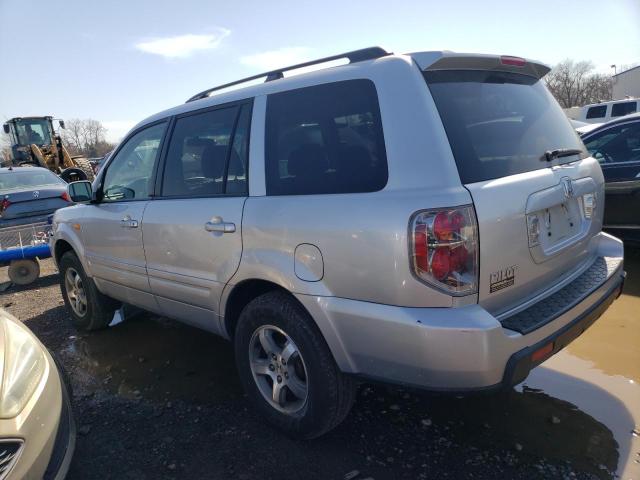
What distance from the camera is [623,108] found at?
16.8 metres

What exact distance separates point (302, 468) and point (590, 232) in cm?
212

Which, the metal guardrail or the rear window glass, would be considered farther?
the rear window glass

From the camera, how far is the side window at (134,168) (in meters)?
3.61

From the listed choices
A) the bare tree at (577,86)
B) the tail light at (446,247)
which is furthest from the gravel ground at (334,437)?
the bare tree at (577,86)

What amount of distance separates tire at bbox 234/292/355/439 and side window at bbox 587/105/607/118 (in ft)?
62.1

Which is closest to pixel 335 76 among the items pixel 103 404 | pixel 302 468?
pixel 302 468

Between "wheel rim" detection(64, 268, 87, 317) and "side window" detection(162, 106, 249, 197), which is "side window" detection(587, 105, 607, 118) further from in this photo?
"wheel rim" detection(64, 268, 87, 317)

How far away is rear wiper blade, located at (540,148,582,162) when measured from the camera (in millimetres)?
2531

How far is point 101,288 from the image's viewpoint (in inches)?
170

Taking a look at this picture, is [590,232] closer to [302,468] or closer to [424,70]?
[424,70]

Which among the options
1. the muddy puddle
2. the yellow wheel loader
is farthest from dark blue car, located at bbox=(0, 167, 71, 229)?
the yellow wheel loader

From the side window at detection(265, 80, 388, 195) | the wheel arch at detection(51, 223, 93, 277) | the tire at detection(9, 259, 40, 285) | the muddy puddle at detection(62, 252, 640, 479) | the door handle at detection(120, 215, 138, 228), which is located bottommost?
the muddy puddle at detection(62, 252, 640, 479)

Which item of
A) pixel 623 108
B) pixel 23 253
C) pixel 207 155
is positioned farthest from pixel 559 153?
pixel 623 108

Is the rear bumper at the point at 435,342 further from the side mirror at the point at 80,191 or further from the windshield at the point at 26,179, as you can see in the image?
the windshield at the point at 26,179
